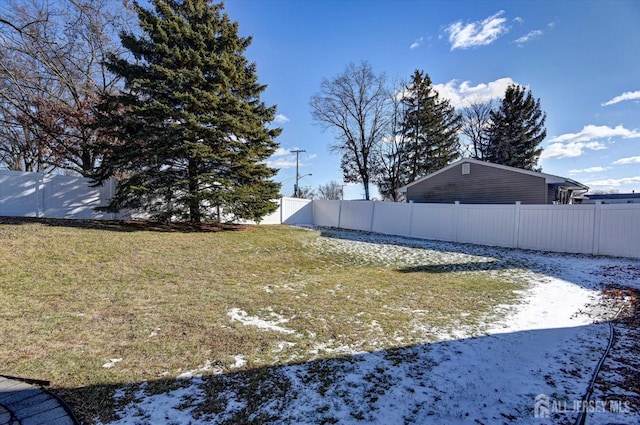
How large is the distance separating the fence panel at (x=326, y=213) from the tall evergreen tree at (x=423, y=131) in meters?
9.76

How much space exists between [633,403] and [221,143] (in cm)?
1077

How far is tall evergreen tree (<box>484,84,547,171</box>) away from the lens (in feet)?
78.6

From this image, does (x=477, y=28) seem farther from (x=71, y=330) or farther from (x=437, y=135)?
(x=71, y=330)

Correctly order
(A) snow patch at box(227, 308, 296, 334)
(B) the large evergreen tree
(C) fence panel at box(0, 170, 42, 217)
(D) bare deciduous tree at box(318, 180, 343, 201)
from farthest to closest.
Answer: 1. (D) bare deciduous tree at box(318, 180, 343, 201)
2. (B) the large evergreen tree
3. (C) fence panel at box(0, 170, 42, 217)
4. (A) snow patch at box(227, 308, 296, 334)

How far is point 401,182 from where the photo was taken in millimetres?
24844

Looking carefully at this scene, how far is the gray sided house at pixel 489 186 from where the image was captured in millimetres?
13850

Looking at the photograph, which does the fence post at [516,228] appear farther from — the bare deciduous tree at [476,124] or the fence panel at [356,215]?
the bare deciduous tree at [476,124]

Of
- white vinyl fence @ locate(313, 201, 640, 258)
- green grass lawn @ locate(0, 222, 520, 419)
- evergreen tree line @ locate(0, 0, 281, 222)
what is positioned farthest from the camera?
evergreen tree line @ locate(0, 0, 281, 222)

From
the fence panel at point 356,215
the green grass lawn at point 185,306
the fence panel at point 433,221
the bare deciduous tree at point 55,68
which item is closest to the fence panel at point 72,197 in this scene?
the bare deciduous tree at point 55,68

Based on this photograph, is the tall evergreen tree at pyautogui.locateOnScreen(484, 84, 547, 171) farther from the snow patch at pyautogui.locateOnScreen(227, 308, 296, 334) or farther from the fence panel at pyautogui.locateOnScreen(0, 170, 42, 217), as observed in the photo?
the fence panel at pyautogui.locateOnScreen(0, 170, 42, 217)

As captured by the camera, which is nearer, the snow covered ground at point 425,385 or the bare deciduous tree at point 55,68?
the snow covered ground at point 425,385

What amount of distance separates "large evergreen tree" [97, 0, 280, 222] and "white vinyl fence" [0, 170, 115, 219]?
1.10m

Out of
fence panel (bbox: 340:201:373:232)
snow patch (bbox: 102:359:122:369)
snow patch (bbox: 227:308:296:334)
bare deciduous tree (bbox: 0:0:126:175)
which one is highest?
bare deciduous tree (bbox: 0:0:126:175)

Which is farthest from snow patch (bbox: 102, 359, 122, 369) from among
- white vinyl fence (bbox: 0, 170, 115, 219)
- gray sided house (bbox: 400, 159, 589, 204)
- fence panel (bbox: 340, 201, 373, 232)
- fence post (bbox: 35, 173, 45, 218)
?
gray sided house (bbox: 400, 159, 589, 204)
